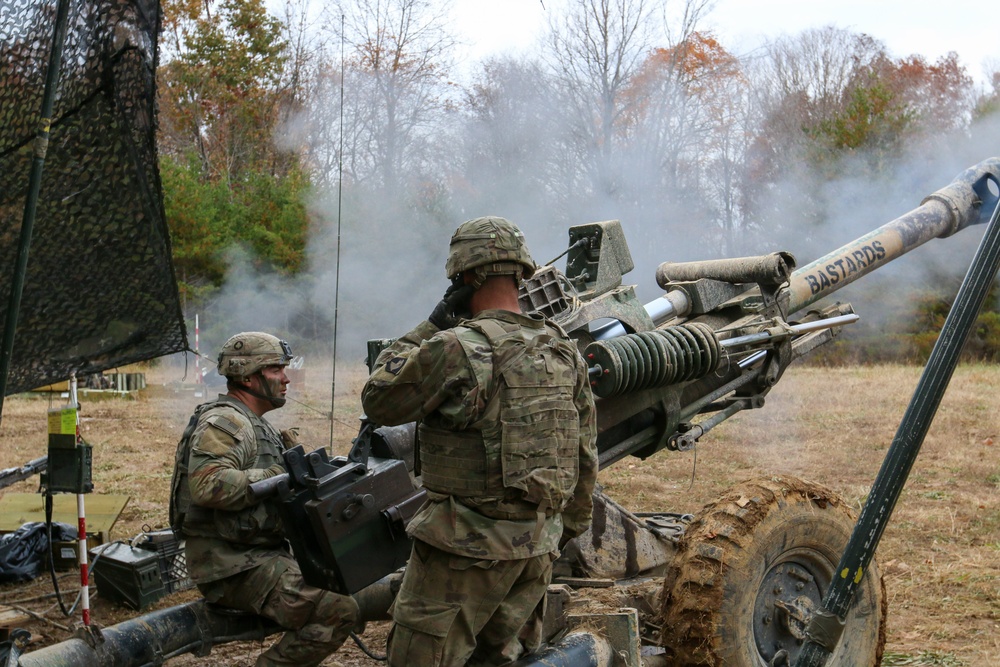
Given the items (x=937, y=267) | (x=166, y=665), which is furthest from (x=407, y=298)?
(x=166, y=665)

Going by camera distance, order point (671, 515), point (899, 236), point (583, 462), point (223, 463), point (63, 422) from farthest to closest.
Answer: point (899, 236), point (671, 515), point (63, 422), point (223, 463), point (583, 462)

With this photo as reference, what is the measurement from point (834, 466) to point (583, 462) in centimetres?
680

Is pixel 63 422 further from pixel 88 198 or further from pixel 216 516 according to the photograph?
pixel 216 516

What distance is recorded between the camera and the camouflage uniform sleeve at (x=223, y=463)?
11.7 ft

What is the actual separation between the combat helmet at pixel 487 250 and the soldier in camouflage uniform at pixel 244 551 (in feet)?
4.13

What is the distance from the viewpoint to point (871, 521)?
2.26 metres

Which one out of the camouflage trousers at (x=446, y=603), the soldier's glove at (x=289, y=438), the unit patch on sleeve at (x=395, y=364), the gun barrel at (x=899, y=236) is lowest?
the camouflage trousers at (x=446, y=603)

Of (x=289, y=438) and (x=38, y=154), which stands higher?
(x=38, y=154)

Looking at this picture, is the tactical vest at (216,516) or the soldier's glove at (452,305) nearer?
the soldier's glove at (452,305)

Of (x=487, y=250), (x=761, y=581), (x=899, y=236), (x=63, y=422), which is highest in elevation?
(x=899, y=236)

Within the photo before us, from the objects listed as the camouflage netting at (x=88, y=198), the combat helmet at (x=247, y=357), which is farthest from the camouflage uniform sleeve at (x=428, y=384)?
the camouflage netting at (x=88, y=198)

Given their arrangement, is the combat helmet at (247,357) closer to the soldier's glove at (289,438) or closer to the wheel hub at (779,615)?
the soldier's glove at (289,438)

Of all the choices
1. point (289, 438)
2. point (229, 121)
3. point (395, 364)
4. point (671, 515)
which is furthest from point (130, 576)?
point (229, 121)

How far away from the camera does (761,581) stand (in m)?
3.99
